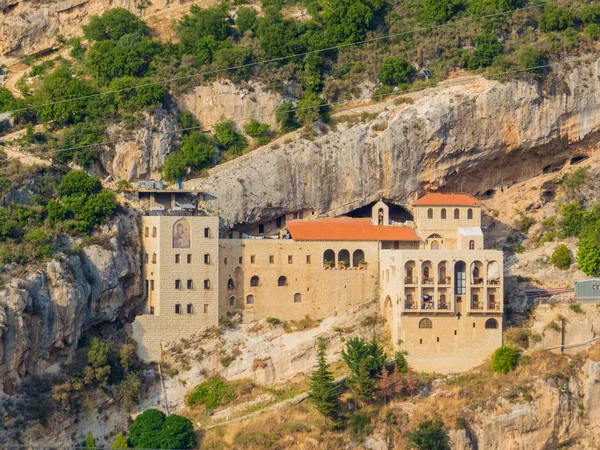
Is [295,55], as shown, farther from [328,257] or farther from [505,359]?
[505,359]

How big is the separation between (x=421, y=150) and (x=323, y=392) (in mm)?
19224

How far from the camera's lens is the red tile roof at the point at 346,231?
292 feet

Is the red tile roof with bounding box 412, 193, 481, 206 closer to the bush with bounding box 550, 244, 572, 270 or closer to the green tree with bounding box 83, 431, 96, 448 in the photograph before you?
the bush with bounding box 550, 244, 572, 270

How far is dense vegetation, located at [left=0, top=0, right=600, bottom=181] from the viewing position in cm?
9600

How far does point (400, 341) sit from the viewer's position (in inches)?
3361

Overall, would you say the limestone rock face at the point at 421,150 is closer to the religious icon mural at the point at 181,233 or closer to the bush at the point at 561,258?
the religious icon mural at the point at 181,233

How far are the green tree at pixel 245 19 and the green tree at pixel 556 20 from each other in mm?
18863

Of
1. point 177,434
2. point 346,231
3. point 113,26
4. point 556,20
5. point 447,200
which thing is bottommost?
point 177,434

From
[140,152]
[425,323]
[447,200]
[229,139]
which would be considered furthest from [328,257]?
[140,152]

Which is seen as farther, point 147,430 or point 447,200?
point 447,200

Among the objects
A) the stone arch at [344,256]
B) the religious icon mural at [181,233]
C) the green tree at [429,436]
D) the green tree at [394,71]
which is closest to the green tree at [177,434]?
the religious icon mural at [181,233]

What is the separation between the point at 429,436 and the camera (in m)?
80.6

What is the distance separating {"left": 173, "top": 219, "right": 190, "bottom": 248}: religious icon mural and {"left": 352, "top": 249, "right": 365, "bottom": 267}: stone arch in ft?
31.2

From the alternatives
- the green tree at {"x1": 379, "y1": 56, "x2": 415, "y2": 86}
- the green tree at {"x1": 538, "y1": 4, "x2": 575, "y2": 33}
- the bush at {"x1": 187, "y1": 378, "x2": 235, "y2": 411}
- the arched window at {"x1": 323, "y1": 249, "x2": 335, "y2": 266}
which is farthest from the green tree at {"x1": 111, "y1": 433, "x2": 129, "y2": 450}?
the green tree at {"x1": 538, "y1": 4, "x2": 575, "y2": 33}
